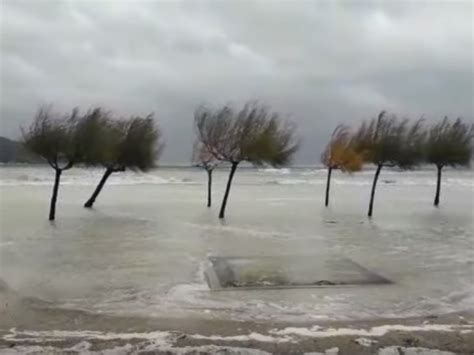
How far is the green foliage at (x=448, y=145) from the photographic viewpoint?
33.2m

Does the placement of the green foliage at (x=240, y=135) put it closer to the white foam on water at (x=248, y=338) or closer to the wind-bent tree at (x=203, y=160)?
the wind-bent tree at (x=203, y=160)

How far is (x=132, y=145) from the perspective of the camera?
97.2ft

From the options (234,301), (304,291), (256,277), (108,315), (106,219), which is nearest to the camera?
(108,315)

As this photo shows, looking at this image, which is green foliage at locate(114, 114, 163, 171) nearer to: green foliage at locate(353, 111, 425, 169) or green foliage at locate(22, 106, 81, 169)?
green foliage at locate(22, 106, 81, 169)

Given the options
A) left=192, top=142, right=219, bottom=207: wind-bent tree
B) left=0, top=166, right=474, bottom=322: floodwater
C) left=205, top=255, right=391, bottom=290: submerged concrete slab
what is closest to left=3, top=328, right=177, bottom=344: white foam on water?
left=0, top=166, right=474, bottom=322: floodwater

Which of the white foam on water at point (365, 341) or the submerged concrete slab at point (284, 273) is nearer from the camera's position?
the white foam on water at point (365, 341)

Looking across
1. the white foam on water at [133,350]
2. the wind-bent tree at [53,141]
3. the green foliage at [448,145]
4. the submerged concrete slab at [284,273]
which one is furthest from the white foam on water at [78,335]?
the green foliage at [448,145]

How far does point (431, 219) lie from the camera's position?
24.2 m

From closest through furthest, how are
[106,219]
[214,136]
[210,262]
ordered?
1. [210,262]
2. [106,219]
3. [214,136]

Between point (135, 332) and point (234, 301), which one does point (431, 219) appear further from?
point (135, 332)

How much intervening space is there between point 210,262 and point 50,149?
14307mm

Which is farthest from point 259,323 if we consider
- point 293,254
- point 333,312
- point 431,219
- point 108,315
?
point 431,219

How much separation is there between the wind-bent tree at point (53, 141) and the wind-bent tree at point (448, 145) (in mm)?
19285

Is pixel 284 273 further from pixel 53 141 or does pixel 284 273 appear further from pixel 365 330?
pixel 53 141
